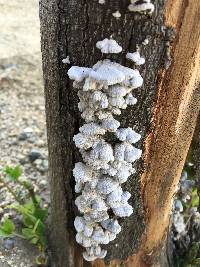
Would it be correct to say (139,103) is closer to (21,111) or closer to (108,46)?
(108,46)

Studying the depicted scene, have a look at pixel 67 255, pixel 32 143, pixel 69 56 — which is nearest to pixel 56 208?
pixel 67 255

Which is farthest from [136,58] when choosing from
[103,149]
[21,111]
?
[21,111]

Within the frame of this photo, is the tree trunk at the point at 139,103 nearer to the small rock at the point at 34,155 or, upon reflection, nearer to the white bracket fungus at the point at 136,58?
the white bracket fungus at the point at 136,58

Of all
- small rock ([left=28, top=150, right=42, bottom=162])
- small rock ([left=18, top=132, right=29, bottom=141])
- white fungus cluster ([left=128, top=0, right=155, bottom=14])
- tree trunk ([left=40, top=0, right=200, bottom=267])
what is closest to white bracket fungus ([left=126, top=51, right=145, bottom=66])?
tree trunk ([left=40, top=0, right=200, bottom=267])

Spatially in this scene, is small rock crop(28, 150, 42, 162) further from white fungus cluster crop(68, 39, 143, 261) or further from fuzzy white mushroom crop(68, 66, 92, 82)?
fuzzy white mushroom crop(68, 66, 92, 82)

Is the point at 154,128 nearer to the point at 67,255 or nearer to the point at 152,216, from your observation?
the point at 152,216

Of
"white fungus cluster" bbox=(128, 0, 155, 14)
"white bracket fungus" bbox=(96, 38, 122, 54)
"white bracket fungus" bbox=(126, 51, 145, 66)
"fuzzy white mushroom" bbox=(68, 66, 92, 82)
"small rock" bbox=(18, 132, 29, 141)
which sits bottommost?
"small rock" bbox=(18, 132, 29, 141)

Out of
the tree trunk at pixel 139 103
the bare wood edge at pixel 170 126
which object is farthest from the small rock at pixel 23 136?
the bare wood edge at pixel 170 126

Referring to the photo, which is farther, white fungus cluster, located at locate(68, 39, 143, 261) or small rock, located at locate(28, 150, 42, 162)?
small rock, located at locate(28, 150, 42, 162)
